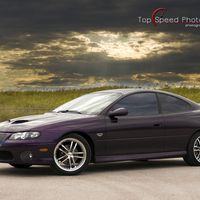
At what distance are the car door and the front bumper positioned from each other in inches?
47.8

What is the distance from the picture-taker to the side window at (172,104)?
9664 mm

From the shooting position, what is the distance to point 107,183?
741 cm

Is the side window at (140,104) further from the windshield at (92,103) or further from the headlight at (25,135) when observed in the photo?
the headlight at (25,135)

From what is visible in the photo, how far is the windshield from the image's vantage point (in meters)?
8.96

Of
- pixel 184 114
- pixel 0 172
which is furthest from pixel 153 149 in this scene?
pixel 0 172

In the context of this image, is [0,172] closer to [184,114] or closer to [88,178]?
[88,178]

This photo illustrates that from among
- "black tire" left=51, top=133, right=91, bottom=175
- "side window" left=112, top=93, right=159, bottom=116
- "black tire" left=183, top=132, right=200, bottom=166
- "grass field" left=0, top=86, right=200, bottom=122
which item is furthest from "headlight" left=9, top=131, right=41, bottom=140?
"grass field" left=0, top=86, right=200, bottom=122

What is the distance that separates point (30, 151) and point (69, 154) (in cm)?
70

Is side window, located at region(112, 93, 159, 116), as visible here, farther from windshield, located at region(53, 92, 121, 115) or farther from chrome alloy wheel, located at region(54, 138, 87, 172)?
chrome alloy wheel, located at region(54, 138, 87, 172)

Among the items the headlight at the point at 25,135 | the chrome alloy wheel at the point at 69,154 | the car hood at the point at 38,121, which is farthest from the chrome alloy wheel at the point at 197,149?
the headlight at the point at 25,135

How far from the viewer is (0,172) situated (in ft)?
28.6

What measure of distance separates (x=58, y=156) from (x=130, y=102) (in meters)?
1.94

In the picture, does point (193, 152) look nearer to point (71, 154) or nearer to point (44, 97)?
point (71, 154)

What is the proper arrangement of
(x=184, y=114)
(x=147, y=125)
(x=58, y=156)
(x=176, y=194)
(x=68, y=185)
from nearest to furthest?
(x=176, y=194), (x=68, y=185), (x=58, y=156), (x=147, y=125), (x=184, y=114)
